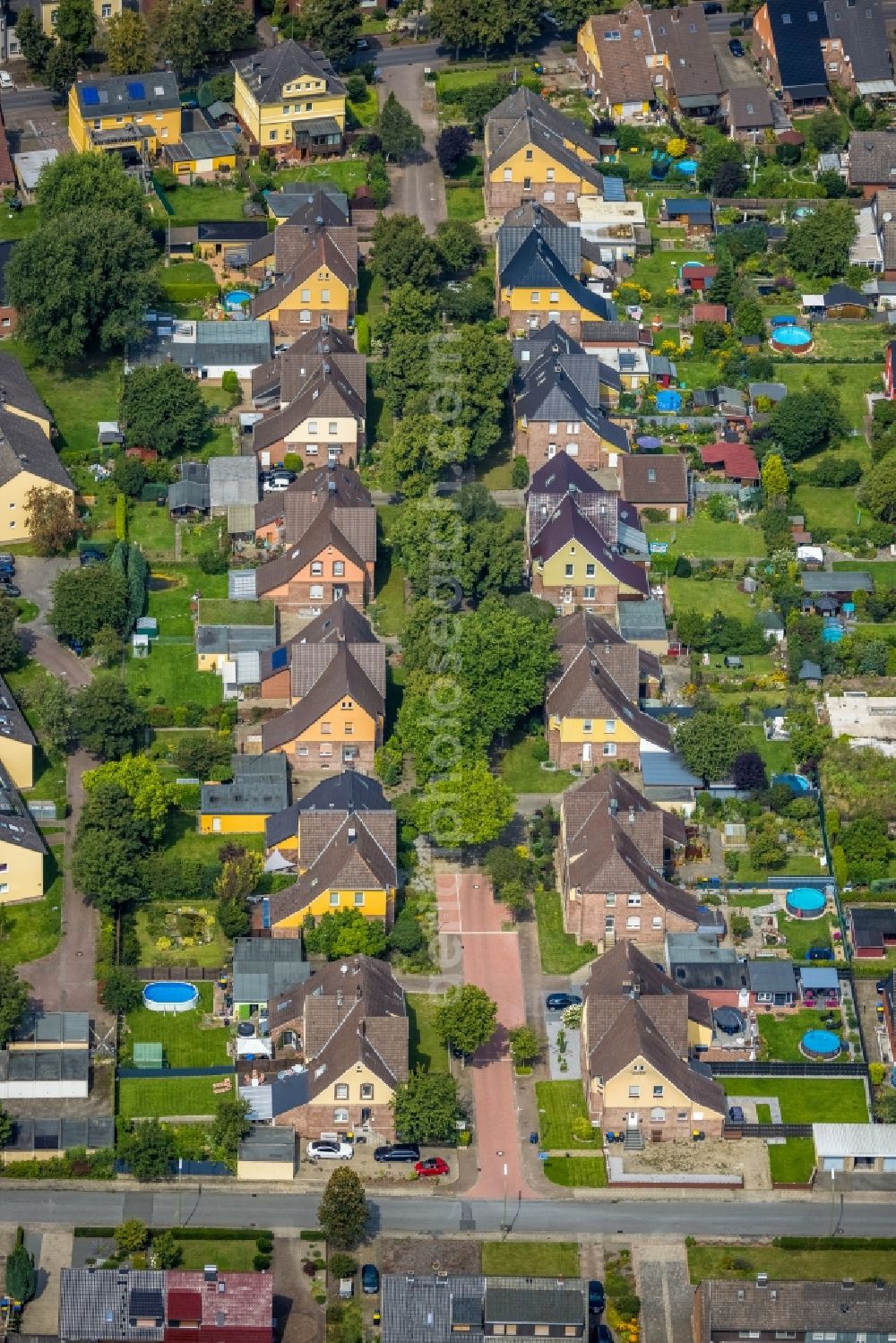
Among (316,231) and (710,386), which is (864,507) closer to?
(710,386)

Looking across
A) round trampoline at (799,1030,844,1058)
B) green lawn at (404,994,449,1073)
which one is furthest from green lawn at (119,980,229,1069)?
round trampoline at (799,1030,844,1058)

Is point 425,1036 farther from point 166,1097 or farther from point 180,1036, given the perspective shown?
point 166,1097

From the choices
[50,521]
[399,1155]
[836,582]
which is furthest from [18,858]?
[836,582]

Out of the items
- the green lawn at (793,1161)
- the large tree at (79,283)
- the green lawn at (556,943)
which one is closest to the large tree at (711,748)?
the green lawn at (556,943)

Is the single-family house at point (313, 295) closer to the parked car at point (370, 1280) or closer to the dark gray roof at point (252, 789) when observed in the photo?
the dark gray roof at point (252, 789)

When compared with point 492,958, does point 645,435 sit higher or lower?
higher

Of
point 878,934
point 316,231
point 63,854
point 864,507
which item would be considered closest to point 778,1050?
point 878,934

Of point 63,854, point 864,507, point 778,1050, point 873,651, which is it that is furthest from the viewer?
point 864,507
